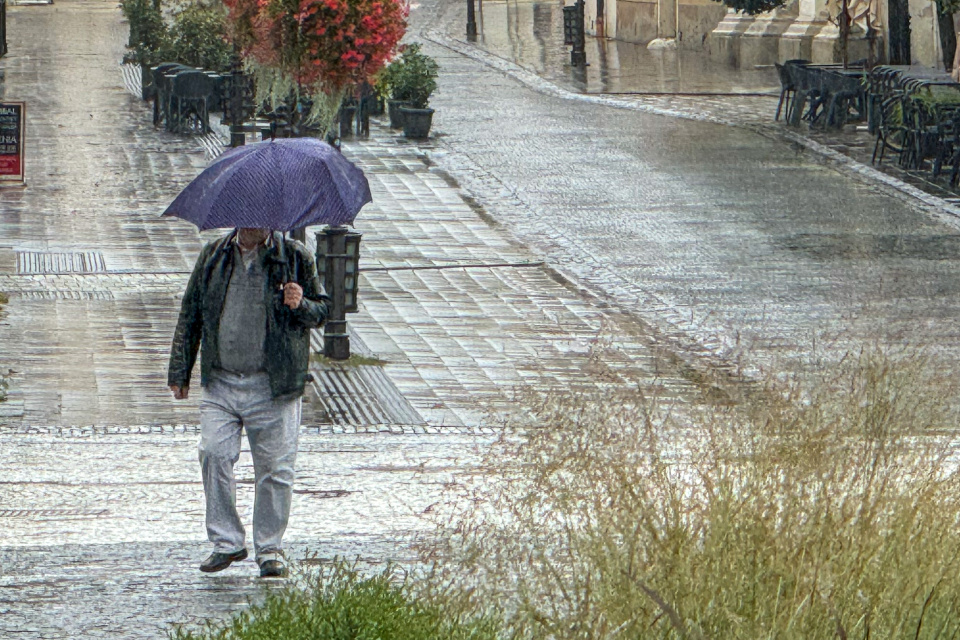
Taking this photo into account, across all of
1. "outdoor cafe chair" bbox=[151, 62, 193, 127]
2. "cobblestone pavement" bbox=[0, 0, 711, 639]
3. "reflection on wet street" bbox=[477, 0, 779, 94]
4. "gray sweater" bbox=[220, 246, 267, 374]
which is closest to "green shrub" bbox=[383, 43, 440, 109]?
"cobblestone pavement" bbox=[0, 0, 711, 639]

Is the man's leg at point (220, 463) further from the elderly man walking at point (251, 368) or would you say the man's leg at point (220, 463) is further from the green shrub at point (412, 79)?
the green shrub at point (412, 79)

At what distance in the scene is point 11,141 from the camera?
59.9ft

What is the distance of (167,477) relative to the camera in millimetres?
8195

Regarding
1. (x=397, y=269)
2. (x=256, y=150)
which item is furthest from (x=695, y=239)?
(x=256, y=150)

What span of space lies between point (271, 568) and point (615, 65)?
2975 centimetres

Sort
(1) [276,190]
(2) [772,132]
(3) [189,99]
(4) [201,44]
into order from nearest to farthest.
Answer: (1) [276,190], (3) [189,99], (2) [772,132], (4) [201,44]

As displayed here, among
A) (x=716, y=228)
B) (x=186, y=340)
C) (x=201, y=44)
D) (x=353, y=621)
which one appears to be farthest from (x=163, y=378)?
(x=201, y=44)

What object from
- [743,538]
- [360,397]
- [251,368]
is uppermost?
[251,368]

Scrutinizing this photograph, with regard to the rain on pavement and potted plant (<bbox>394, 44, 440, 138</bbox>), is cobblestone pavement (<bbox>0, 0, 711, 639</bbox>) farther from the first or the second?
potted plant (<bbox>394, 44, 440, 138</bbox>)

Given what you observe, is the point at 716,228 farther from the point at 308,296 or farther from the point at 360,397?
the point at 308,296

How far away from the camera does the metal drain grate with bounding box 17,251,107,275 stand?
1425 centimetres

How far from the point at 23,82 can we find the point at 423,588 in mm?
25319

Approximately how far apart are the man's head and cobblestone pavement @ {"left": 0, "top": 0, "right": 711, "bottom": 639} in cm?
121

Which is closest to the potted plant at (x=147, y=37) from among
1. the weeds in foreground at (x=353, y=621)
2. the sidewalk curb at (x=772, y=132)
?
the sidewalk curb at (x=772, y=132)
